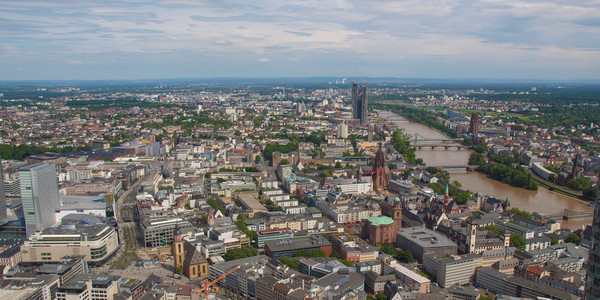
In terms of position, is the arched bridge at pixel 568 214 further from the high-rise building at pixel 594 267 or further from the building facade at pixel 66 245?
the building facade at pixel 66 245

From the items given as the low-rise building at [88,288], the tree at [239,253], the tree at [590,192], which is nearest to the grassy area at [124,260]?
the low-rise building at [88,288]

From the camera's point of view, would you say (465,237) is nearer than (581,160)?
Yes

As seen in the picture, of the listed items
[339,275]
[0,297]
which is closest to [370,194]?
[339,275]

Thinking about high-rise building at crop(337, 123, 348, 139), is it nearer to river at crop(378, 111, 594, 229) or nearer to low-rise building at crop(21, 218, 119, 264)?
river at crop(378, 111, 594, 229)

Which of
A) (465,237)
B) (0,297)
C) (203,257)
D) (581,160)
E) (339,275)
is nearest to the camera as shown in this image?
(0,297)

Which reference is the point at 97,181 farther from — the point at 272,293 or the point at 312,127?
the point at 312,127

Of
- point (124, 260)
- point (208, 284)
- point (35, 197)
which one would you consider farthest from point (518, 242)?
A: point (35, 197)
